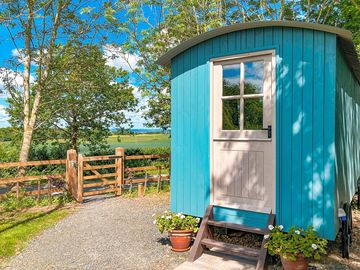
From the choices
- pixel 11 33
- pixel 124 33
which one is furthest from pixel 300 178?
pixel 11 33

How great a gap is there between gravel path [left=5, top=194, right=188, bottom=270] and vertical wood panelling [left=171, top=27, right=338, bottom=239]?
992 mm

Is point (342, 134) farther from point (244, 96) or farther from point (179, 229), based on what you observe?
point (179, 229)

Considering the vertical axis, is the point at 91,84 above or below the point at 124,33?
below

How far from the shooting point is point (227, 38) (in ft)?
14.1

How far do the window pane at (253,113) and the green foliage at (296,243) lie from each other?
4.27ft

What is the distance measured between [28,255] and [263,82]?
3986 millimetres

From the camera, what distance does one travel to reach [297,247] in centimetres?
333

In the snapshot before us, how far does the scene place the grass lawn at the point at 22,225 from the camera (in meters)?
4.66

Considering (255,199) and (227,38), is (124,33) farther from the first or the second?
(255,199)

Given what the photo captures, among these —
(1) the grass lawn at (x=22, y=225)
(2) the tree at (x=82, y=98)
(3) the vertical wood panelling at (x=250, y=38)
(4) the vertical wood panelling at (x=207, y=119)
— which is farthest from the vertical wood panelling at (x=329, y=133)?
(2) the tree at (x=82, y=98)

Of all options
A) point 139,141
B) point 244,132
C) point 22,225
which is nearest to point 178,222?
point 244,132

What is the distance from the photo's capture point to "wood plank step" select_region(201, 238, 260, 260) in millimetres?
3719

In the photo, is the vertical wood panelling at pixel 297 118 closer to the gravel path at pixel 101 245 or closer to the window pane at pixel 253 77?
the window pane at pixel 253 77

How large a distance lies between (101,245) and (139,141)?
40.4 ft
